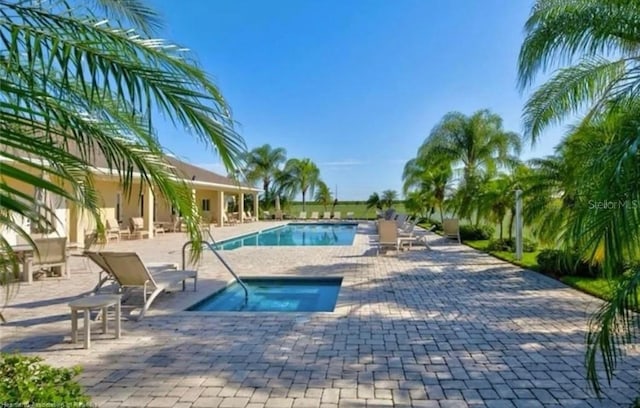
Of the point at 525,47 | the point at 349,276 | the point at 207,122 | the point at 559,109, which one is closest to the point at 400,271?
the point at 349,276

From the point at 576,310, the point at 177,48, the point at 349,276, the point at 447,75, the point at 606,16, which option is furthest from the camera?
the point at 447,75

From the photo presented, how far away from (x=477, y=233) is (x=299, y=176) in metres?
24.6

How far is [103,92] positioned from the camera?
2844 millimetres

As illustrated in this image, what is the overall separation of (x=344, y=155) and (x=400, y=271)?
30.7 meters

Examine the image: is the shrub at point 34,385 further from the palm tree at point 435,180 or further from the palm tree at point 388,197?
the palm tree at point 388,197

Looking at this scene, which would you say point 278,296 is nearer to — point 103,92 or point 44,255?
point 44,255

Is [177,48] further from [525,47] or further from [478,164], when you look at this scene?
[478,164]

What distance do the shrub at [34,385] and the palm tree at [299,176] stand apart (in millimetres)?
39242

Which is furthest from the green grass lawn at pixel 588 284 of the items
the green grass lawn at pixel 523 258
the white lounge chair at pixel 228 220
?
the white lounge chair at pixel 228 220

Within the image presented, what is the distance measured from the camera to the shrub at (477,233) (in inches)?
800

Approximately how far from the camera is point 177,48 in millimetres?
3145

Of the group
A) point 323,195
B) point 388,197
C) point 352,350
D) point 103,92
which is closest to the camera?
point 103,92

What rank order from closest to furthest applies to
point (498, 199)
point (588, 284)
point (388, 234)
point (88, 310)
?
point (88, 310), point (588, 284), point (388, 234), point (498, 199)

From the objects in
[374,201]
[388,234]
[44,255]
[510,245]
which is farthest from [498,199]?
[374,201]
